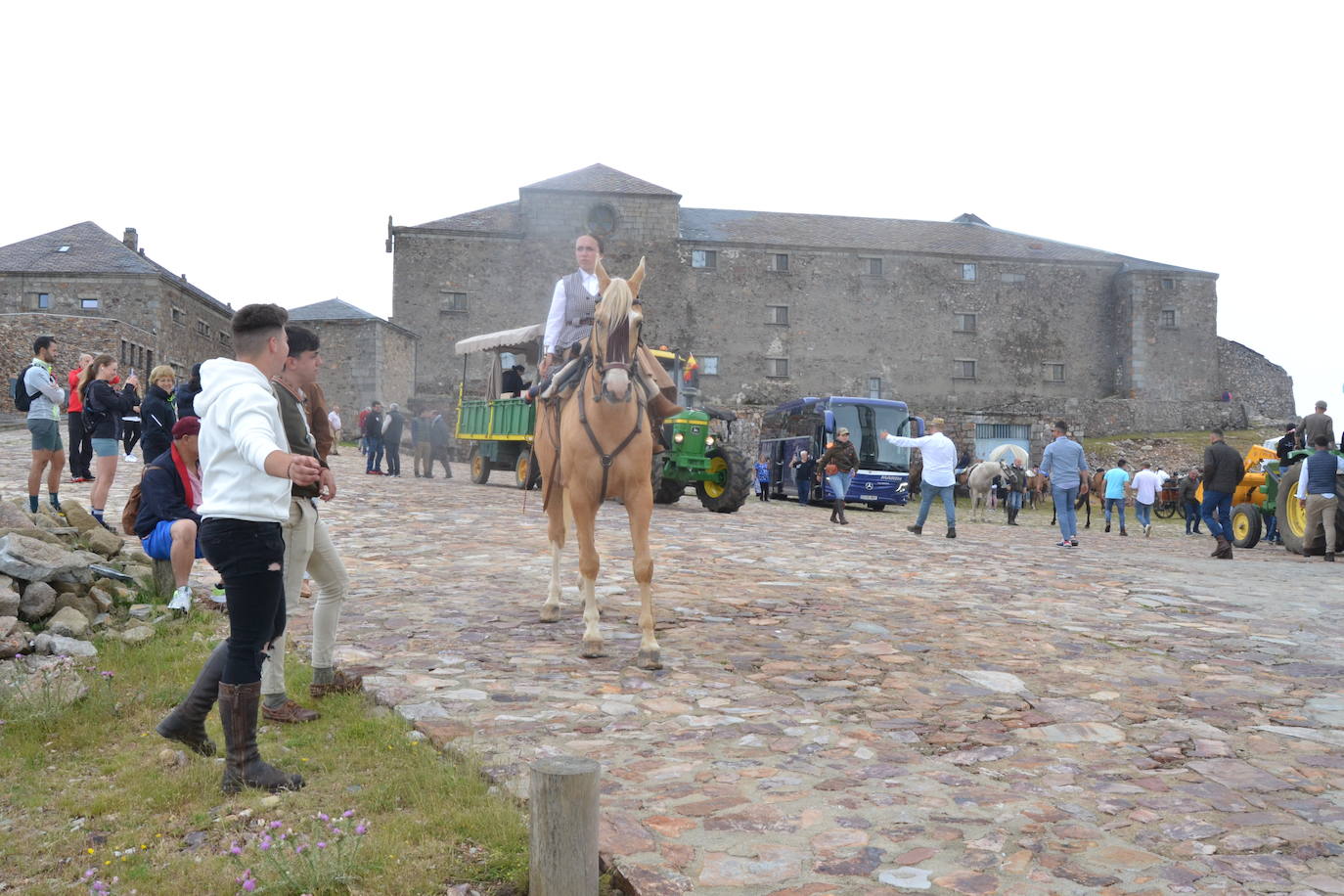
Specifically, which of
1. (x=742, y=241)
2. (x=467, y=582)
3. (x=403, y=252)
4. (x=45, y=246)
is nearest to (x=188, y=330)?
(x=45, y=246)

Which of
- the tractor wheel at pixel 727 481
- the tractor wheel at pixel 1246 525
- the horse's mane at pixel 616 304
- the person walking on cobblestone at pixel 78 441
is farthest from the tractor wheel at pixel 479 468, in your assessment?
the horse's mane at pixel 616 304

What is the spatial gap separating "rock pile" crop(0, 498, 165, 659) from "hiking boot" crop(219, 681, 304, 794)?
254 centimetres

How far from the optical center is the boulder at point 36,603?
19.6ft

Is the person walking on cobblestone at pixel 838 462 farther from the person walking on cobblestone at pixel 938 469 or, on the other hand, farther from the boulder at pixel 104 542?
the boulder at pixel 104 542

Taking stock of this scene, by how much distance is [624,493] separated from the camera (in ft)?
20.2

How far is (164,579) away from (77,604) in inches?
24.9

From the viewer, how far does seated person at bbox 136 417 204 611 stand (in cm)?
630

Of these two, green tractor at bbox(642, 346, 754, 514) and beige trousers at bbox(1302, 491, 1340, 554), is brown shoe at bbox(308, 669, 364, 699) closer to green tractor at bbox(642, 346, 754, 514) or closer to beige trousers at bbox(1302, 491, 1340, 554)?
green tractor at bbox(642, 346, 754, 514)

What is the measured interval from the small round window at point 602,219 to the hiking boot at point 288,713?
44.2m

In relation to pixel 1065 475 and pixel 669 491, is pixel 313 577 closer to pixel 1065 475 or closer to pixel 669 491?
pixel 1065 475

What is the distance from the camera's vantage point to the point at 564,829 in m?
2.73

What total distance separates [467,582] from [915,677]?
13.8 ft

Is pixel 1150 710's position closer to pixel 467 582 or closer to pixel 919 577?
pixel 919 577

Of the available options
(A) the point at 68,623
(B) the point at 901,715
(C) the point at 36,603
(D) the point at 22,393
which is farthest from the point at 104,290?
(B) the point at 901,715
